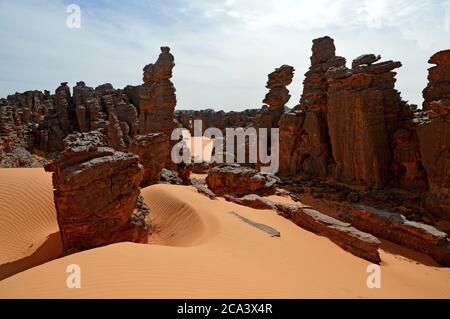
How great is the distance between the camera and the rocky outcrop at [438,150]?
13539 millimetres

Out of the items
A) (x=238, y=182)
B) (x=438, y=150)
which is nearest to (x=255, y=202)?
(x=238, y=182)

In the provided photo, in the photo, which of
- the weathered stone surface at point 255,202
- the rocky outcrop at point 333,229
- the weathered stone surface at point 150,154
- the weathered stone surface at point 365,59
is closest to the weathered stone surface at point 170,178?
the weathered stone surface at point 150,154

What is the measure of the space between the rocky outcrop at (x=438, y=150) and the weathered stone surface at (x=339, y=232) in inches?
277

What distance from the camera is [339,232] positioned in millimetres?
9359

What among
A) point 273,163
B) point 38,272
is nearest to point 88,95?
point 273,163

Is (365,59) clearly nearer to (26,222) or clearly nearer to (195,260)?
(195,260)

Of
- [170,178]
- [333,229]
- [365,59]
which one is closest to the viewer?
[333,229]

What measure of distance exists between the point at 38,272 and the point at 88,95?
43.0 m

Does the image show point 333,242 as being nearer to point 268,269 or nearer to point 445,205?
point 268,269

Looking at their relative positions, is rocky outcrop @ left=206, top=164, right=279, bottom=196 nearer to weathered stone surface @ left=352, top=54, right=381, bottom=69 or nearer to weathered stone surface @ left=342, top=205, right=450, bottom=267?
weathered stone surface @ left=342, top=205, right=450, bottom=267

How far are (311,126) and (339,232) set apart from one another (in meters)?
12.8

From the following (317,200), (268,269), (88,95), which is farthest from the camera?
(88,95)

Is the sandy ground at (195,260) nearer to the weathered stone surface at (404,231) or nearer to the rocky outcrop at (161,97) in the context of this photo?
the weathered stone surface at (404,231)

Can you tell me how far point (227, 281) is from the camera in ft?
16.3
